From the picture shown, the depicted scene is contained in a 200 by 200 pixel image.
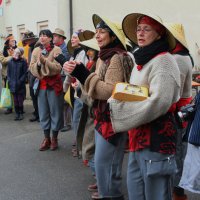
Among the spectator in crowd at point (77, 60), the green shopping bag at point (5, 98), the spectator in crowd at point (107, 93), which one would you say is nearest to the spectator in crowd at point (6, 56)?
the green shopping bag at point (5, 98)

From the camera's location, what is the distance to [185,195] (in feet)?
12.7

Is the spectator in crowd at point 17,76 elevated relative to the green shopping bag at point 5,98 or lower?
elevated

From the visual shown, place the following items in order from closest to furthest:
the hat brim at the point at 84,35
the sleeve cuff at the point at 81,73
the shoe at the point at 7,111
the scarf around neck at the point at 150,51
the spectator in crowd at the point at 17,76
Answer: the scarf around neck at the point at 150,51 → the sleeve cuff at the point at 81,73 → the hat brim at the point at 84,35 → the spectator in crowd at the point at 17,76 → the shoe at the point at 7,111

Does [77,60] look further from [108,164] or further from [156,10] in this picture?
[156,10]

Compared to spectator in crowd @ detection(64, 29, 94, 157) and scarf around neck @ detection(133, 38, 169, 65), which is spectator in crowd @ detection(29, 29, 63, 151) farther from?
scarf around neck @ detection(133, 38, 169, 65)

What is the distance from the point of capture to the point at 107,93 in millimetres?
3031

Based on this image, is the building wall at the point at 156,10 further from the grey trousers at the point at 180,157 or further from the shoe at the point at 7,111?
the grey trousers at the point at 180,157

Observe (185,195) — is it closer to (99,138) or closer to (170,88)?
(99,138)

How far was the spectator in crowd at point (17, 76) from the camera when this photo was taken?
26.6 ft

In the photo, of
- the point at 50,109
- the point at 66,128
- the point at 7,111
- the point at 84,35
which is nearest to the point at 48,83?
the point at 50,109

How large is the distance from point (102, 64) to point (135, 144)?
3.09 feet

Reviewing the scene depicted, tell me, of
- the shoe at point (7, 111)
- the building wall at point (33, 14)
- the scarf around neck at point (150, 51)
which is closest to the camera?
the scarf around neck at point (150, 51)

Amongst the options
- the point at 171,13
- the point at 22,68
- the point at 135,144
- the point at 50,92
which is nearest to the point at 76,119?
the point at 50,92

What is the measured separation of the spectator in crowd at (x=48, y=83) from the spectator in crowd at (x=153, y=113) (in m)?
2.79
